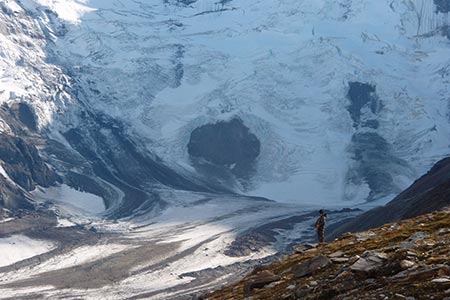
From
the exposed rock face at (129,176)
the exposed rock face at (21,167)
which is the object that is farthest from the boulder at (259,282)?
the exposed rock face at (21,167)

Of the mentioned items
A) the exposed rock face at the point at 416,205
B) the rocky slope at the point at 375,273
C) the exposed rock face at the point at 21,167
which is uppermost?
the exposed rock face at the point at 21,167

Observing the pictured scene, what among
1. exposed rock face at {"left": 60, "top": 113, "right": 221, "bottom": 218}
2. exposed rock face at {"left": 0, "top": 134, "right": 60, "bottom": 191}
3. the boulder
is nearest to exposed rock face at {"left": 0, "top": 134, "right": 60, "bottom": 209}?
exposed rock face at {"left": 0, "top": 134, "right": 60, "bottom": 191}

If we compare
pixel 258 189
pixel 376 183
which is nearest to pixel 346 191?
pixel 376 183

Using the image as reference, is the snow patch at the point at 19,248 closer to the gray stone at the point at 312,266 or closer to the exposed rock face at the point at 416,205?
the exposed rock face at the point at 416,205

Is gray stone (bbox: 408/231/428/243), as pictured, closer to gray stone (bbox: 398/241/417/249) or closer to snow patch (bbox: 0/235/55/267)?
gray stone (bbox: 398/241/417/249)

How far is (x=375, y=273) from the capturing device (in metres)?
15.1

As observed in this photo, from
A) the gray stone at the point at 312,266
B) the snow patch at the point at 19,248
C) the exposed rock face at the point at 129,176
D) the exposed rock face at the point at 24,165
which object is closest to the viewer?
the gray stone at the point at 312,266

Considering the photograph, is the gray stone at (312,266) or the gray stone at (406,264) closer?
the gray stone at (406,264)

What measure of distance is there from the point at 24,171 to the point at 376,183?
77248 millimetres

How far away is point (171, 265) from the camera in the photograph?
116m

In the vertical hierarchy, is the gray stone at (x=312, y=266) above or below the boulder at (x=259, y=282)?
above

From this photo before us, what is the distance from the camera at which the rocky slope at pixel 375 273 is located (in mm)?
13555

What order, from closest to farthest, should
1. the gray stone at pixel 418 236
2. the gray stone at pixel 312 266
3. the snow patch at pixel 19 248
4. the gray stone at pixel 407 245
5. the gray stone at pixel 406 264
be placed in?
the gray stone at pixel 406 264 < the gray stone at pixel 407 245 < the gray stone at pixel 312 266 < the gray stone at pixel 418 236 < the snow patch at pixel 19 248

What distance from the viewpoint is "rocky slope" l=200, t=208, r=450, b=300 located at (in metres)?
13.6
